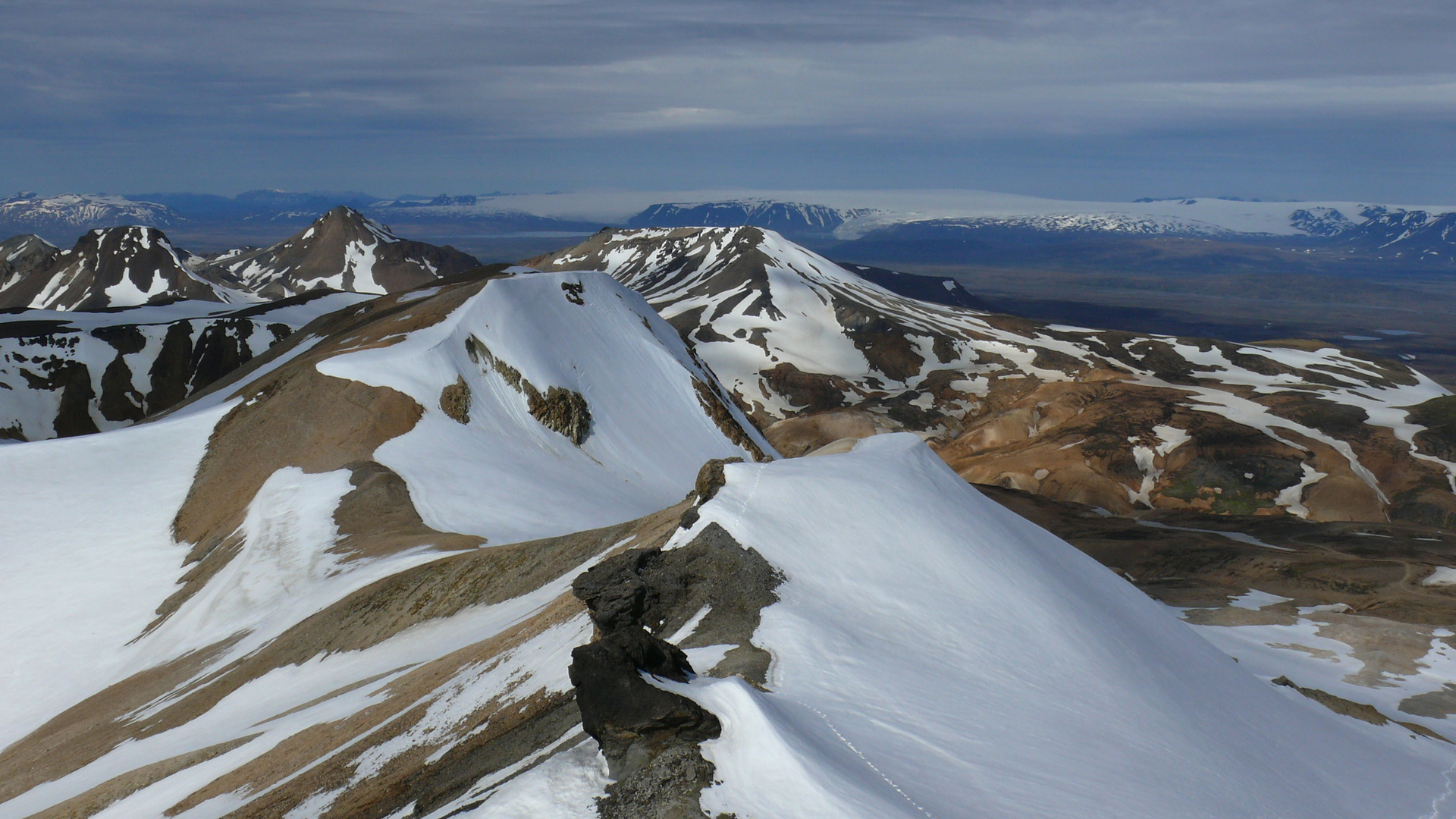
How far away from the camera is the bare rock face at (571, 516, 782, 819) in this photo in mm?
13148

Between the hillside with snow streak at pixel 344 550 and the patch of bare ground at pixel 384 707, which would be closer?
the patch of bare ground at pixel 384 707

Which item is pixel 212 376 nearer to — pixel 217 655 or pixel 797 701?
pixel 217 655

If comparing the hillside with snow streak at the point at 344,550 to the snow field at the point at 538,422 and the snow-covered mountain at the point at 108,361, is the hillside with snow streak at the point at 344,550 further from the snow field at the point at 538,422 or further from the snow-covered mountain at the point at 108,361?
the snow-covered mountain at the point at 108,361

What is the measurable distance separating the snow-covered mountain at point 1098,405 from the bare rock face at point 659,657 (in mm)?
86160

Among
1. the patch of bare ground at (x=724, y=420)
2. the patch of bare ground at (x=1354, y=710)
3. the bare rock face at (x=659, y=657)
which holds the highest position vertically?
the bare rock face at (x=659, y=657)

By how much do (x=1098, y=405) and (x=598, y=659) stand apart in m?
121

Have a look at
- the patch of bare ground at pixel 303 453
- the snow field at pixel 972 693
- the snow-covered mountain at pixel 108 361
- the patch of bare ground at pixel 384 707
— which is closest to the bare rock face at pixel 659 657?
the snow field at pixel 972 693

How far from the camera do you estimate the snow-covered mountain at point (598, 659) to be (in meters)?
14.0

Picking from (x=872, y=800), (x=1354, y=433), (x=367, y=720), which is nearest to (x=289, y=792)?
(x=367, y=720)

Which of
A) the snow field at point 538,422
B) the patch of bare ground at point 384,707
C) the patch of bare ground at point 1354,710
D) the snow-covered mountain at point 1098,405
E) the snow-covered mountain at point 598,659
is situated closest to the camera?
the snow-covered mountain at point 598,659

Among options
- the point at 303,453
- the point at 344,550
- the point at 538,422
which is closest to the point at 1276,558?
the point at 538,422

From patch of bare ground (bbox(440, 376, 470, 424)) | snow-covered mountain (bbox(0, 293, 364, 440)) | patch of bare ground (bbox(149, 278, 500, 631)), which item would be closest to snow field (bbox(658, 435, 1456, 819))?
patch of bare ground (bbox(149, 278, 500, 631))

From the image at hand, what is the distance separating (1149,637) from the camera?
24.5 metres

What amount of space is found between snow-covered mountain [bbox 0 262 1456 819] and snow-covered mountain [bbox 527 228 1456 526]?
76553mm
